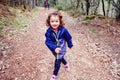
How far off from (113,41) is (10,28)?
4803 millimetres

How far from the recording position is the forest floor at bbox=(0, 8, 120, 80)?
5902 millimetres

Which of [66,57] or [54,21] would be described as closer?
[54,21]

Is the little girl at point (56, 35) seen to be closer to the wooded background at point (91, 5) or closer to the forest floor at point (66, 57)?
the forest floor at point (66, 57)

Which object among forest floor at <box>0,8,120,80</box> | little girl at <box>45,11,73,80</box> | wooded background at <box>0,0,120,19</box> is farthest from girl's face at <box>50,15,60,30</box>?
wooded background at <box>0,0,120,19</box>

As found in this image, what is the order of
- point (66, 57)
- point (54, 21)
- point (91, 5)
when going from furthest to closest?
1. point (91, 5)
2. point (66, 57)
3. point (54, 21)

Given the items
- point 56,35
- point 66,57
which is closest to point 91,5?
point 66,57

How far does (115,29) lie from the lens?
1117cm

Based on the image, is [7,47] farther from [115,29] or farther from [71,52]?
[115,29]

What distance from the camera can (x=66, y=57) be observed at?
7348mm

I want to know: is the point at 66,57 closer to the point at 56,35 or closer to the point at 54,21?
the point at 56,35

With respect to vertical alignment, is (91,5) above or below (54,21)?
above

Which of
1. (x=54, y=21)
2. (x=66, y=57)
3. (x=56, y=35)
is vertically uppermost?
(x=54, y=21)

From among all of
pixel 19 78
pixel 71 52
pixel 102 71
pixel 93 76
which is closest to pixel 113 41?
pixel 71 52

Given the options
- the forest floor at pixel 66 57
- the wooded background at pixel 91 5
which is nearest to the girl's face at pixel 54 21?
the forest floor at pixel 66 57
